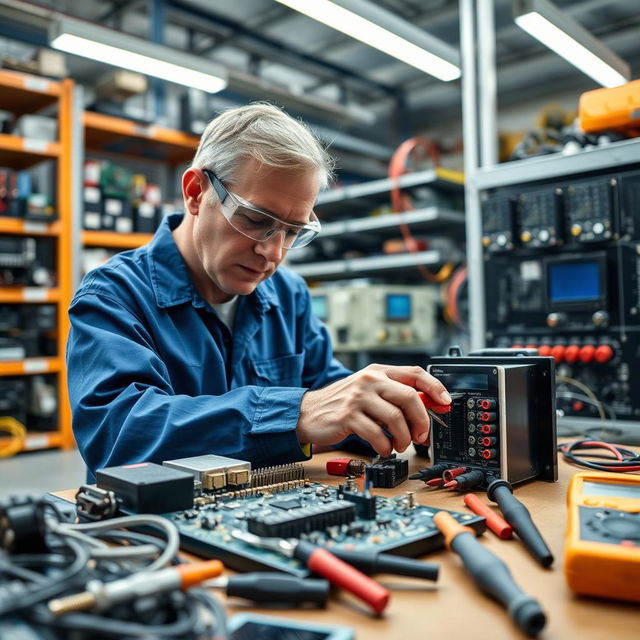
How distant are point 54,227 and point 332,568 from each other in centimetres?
377

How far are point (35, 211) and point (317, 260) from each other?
6.86ft

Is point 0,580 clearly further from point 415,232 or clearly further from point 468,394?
point 415,232

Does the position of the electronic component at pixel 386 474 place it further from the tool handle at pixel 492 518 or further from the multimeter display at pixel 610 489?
the multimeter display at pixel 610 489

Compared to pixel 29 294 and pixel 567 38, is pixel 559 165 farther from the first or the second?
pixel 29 294

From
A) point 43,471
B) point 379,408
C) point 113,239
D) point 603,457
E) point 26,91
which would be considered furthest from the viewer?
point 113,239

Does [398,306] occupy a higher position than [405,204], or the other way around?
[405,204]

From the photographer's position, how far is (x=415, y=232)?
5117mm

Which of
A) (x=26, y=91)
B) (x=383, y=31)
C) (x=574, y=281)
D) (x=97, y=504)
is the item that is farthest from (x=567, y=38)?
(x=26, y=91)

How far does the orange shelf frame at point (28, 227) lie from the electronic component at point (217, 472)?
3.28 metres

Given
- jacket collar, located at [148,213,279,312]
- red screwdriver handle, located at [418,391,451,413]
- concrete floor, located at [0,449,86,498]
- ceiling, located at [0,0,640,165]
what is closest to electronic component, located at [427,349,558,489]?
red screwdriver handle, located at [418,391,451,413]

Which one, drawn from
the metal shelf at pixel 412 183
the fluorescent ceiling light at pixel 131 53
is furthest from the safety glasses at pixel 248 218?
the metal shelf at pixel 412 183

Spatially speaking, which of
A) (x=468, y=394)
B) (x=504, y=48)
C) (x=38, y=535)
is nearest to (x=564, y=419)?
(x=468, y=394)

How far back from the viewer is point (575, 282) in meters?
1.81

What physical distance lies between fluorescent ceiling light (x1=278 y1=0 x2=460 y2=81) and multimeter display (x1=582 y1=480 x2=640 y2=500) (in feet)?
5.69
